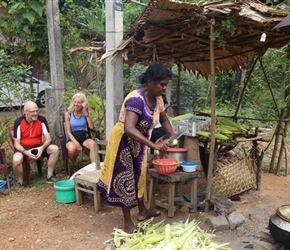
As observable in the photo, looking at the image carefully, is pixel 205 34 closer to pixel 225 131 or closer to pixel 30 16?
pixel 225 131

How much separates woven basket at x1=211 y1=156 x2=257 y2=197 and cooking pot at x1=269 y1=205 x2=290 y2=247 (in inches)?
53.3

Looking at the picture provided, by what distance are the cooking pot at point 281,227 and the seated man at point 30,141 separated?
11.2 ft

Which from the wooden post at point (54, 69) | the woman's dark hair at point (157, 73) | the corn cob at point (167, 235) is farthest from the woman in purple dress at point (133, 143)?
the wooden post at point (54, 69)

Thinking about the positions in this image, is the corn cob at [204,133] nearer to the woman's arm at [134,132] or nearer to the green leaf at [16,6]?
the woman's arm at [134,132]

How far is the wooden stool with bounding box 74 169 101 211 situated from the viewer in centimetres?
403

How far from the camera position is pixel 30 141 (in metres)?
4.98

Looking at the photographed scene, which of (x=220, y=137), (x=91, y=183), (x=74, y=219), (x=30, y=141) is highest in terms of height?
(x=220, y=137)

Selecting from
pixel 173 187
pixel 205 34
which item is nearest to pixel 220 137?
pixel 173 187

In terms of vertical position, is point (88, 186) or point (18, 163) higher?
point (18, 163)

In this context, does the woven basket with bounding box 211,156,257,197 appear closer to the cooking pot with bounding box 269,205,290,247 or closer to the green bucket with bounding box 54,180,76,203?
the cooking pot with bounding box 269,205,290,247

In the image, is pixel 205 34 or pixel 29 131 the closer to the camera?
pixel 205 34

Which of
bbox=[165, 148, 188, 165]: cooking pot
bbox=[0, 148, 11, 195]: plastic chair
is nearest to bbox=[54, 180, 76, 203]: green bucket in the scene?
bbox=[0, 148, 11, 195]: plastic chair

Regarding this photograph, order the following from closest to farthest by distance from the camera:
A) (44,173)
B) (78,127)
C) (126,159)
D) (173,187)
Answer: (126,159) < (173,187) < (78,127) < (44,173)

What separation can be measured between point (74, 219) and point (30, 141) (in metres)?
1.67
